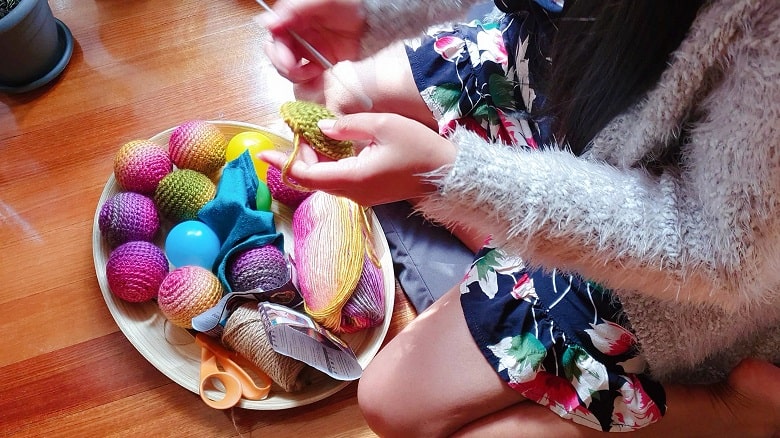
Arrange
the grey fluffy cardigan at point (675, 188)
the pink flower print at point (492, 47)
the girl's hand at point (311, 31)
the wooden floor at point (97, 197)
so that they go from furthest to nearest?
the wooden floor at point (97, 197) → the pink flower print at point (492, 47) → the girl's hand at point (311, 31) → the grey fluffy cardigan at point (675, 188)

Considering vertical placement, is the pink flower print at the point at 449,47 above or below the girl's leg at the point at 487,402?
above

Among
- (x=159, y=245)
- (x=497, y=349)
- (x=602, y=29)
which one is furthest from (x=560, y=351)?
(x=159, y=245)

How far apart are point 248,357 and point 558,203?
1.68 feet

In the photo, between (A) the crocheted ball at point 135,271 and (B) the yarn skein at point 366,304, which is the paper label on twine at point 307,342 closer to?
(B) the yarn skein at point 366,304

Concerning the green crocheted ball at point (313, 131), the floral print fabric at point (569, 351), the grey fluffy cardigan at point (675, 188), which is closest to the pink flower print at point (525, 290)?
the floral print fabric at point (569, 351)

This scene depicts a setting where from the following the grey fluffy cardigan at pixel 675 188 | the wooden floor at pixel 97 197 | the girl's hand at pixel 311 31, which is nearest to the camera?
the grey fluffy cardigan at pixel 675 188

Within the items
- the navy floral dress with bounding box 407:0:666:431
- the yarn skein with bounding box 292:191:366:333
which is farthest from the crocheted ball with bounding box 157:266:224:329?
the navy floral dress with bounding box 407:0:666:431

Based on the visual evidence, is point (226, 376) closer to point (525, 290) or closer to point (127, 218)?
point (127, 218)

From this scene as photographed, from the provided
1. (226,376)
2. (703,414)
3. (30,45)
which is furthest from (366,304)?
(30,45)

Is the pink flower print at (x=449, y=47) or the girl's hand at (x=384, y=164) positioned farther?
the pink flower print at (x=449, y=47)

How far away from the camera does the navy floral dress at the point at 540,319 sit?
716mm

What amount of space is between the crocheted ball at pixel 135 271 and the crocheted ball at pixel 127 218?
0.02 meters

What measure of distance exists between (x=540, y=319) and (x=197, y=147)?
555 mm

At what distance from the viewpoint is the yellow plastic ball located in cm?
103
